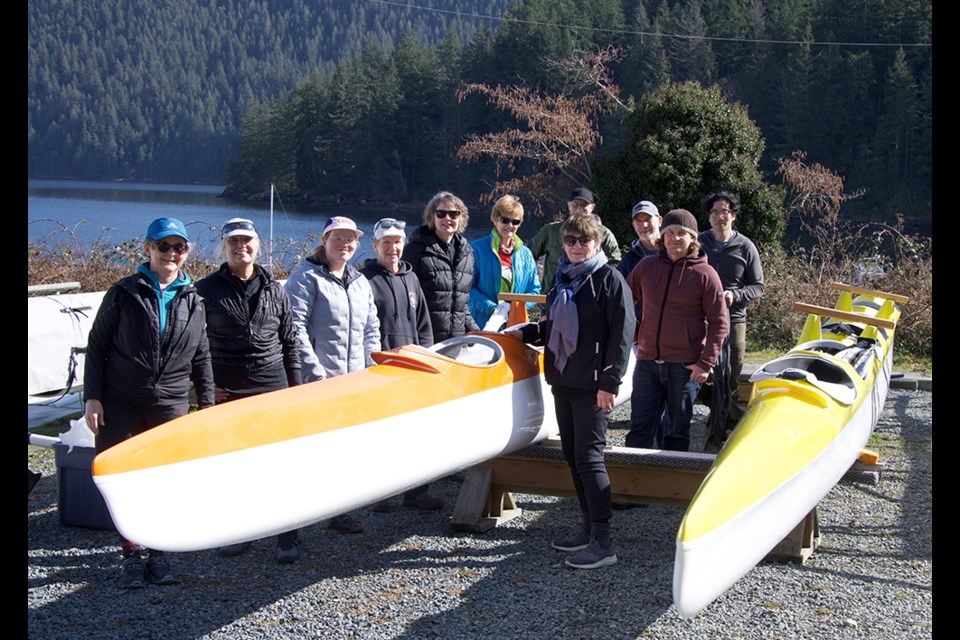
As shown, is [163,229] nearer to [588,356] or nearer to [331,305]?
[331,305]

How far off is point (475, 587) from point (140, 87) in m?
169

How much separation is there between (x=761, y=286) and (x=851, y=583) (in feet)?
7.78

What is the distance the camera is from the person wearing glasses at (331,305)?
4930 mm

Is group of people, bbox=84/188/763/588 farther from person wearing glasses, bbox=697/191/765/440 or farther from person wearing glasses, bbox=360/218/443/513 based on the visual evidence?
person wearing glasses, bbox=697/191/765/440

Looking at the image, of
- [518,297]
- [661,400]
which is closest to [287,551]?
[518,297]

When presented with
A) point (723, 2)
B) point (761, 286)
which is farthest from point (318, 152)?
point (761, 286)

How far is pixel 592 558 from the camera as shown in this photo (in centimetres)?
464

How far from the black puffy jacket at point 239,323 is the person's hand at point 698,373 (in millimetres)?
2216

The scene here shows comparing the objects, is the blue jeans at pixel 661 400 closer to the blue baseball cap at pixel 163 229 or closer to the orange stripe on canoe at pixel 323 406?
the orange stripe on canoe at pixel 323 406

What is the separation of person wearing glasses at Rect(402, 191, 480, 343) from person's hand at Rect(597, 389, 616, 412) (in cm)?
157

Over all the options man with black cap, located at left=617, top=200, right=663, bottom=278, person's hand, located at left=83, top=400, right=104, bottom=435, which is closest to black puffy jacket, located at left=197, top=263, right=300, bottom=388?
person's hand, located at left=83, top=400, right=104, bottom=435

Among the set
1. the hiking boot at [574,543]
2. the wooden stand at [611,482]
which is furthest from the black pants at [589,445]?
the wooden stand at [611,482]

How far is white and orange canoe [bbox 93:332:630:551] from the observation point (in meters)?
3.60

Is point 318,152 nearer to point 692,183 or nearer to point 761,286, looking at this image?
point 692,183
